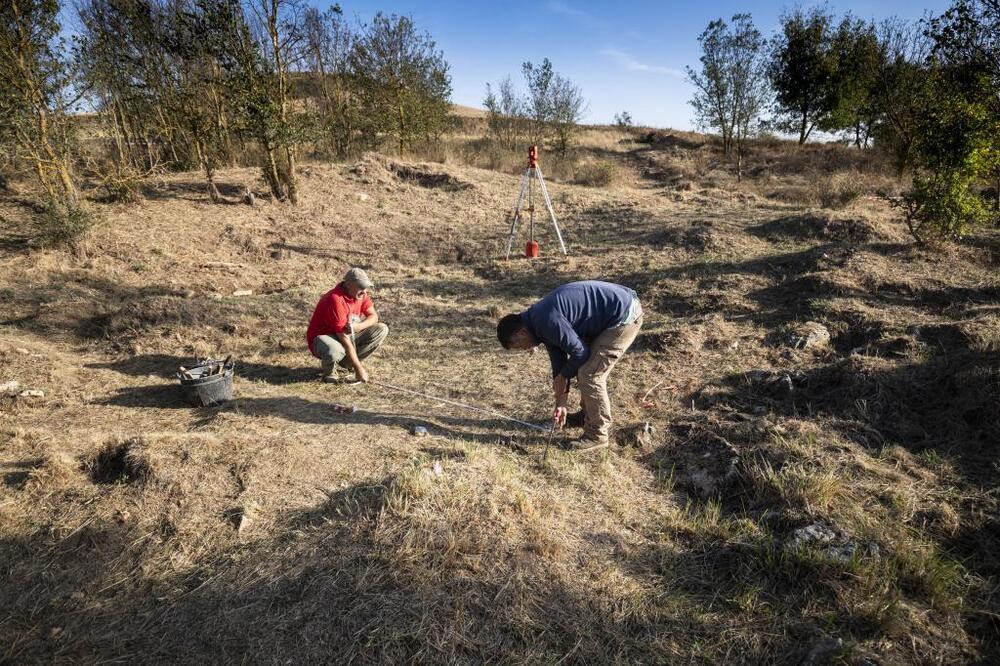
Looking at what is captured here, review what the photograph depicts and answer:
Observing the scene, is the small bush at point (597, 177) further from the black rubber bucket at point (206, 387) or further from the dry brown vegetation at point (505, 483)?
the black rubber bucket at point (206, 387)

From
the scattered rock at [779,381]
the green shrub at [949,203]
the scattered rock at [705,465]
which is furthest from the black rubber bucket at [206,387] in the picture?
the green shrub at [949,203]

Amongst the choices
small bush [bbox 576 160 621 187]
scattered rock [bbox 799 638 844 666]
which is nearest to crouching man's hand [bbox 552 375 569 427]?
scattered rock [bbox 799 638 844 666]

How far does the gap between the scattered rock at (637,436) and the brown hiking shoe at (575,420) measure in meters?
0.35

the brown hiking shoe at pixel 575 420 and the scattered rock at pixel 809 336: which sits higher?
the scattered rock at pixel 809 336

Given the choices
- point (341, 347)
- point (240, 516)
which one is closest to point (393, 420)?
point (341, 347)

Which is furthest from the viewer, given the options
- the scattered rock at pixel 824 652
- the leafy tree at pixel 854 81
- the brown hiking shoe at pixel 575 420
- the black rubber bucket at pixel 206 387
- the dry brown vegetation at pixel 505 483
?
the leafy tree at pixel 854 81

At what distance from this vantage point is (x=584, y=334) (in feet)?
12.5

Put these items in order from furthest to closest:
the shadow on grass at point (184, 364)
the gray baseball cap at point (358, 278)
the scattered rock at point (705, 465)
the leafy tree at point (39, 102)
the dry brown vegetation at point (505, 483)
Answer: the leafy tree at point (39, 102) < the shadow on grass at point (184, 364) < the gray baseball cap at point (358, 278) < the scattered rock at point (705, 465) < the dry brown vegetation at point (505, 483)

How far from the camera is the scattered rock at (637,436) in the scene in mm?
4129

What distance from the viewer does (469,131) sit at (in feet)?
94.3

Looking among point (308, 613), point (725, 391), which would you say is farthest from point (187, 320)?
point (725, 391)

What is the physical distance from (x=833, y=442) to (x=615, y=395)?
1.82 m

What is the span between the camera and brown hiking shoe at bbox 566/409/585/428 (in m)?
4.40

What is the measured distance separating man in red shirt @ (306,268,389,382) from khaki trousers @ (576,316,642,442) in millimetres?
2387
